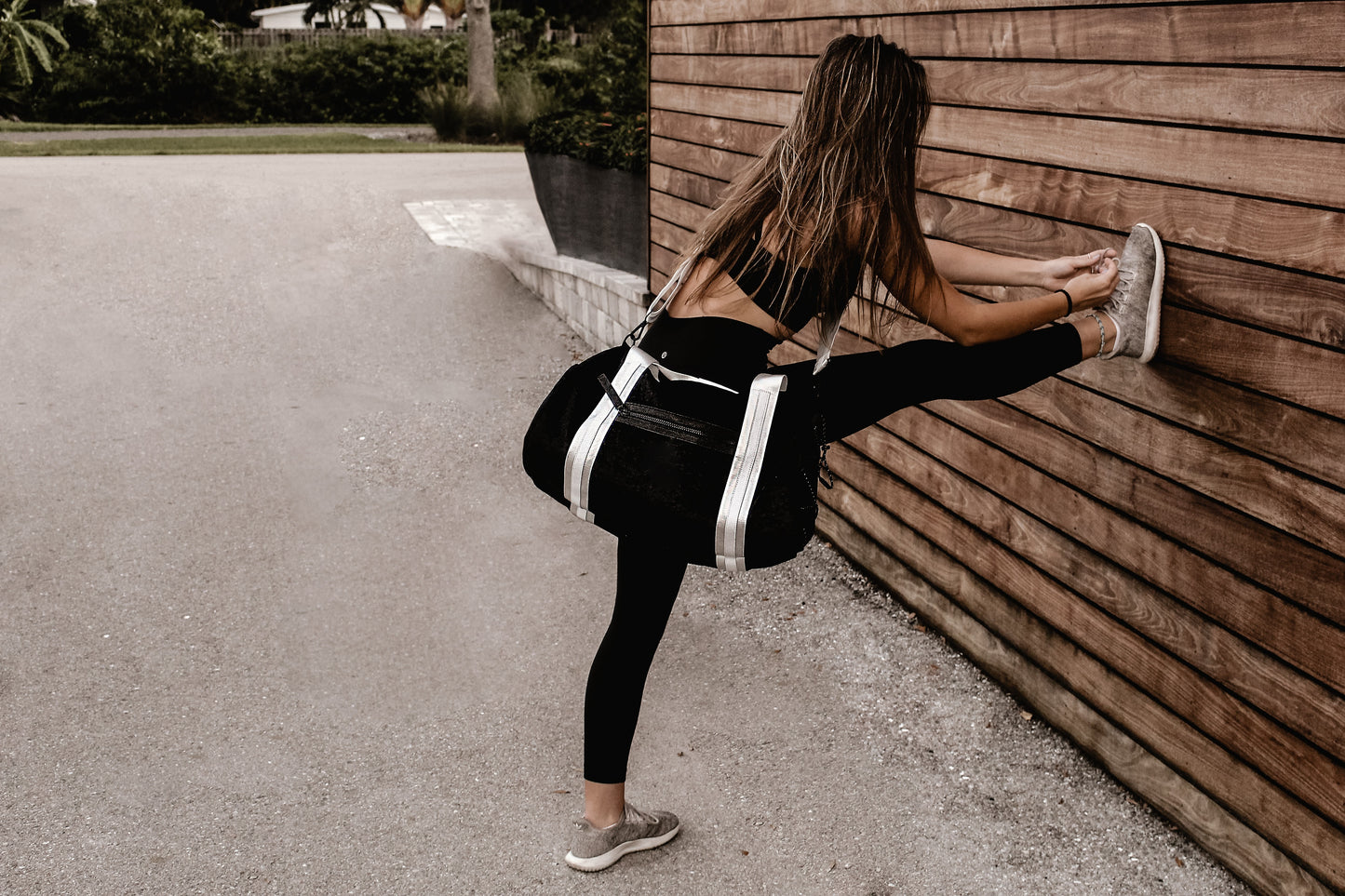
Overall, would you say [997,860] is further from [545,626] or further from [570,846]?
[545,626]

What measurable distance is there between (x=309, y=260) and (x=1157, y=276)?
7128 millimetres

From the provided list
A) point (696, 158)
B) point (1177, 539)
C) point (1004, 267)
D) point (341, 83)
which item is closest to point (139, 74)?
point (341, 83)

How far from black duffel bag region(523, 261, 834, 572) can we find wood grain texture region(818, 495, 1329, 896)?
4.34 feet

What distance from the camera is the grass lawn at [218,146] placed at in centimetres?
1486

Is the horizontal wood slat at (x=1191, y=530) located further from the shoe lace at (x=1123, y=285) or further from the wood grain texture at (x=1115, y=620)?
the shoe lace at (x=1123, y=285)

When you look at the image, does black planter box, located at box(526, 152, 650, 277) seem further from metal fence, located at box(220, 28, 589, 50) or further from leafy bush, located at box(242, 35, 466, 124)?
metal fence, located at box(220, 28, 589, 50)

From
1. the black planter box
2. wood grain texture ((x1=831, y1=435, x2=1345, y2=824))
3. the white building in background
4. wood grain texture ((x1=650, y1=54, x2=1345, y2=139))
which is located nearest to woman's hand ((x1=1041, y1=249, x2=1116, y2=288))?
wood grain texture ((x1=650, y1=54, x2=1345, y2=139))

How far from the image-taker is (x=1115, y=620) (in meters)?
3.21

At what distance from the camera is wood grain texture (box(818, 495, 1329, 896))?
9.25 feet

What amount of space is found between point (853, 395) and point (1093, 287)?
24.9 inches

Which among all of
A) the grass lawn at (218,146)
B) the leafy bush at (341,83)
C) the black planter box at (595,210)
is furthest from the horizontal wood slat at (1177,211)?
the leafy bush at (341,83)

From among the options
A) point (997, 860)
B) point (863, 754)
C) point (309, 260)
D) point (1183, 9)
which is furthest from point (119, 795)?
point (309, 260)

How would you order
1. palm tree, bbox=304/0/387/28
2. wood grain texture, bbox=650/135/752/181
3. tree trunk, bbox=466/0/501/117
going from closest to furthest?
1. wood grain texture, bbox=650/135/752/181
2. tree trunk, bbox=466/0/501/117
3. palm tree, bbox=304/0/387/28

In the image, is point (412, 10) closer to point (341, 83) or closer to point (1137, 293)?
point (341, 83)
